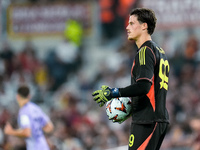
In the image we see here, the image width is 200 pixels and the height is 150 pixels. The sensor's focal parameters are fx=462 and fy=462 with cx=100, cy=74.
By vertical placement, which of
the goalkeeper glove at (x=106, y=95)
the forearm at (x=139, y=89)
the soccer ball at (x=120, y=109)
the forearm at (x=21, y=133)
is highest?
the forearm at (x=139, y=89)

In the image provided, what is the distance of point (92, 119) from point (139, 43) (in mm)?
8149

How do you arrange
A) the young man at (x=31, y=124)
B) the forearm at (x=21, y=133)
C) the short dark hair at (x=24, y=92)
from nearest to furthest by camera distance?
the forearm at (x=21, y=133)
the young man at (x=31, y=124)
the short dark hair at (x=24, y=92)

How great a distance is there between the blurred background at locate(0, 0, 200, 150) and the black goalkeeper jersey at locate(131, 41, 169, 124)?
18.4ft

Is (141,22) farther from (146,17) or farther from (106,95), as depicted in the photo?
(106,95)

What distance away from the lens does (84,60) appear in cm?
1620

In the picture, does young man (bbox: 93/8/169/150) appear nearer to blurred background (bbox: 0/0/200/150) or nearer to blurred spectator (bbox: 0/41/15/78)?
blurred background (bbox: 0/0/200/150)

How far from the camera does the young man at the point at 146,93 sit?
174 inches

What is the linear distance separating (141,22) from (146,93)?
774 millimetres

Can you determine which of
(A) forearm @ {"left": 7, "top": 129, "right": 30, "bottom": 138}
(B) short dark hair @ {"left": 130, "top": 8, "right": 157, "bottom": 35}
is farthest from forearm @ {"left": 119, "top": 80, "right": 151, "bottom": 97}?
(A) forearm @ {"left": 7, "top": 129, "right": 30, "bottom": 138}

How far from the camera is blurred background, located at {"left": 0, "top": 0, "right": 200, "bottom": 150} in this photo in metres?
11.6

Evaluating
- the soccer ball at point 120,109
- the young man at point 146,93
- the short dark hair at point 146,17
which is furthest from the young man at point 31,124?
the short dark hair at point 146,17

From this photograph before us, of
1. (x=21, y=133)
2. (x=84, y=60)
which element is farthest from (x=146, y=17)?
(x=84, y=60)

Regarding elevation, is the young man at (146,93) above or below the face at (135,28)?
below

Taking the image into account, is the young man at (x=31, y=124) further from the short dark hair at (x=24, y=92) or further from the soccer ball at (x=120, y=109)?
the soccer ball at (x=120, y=109)
